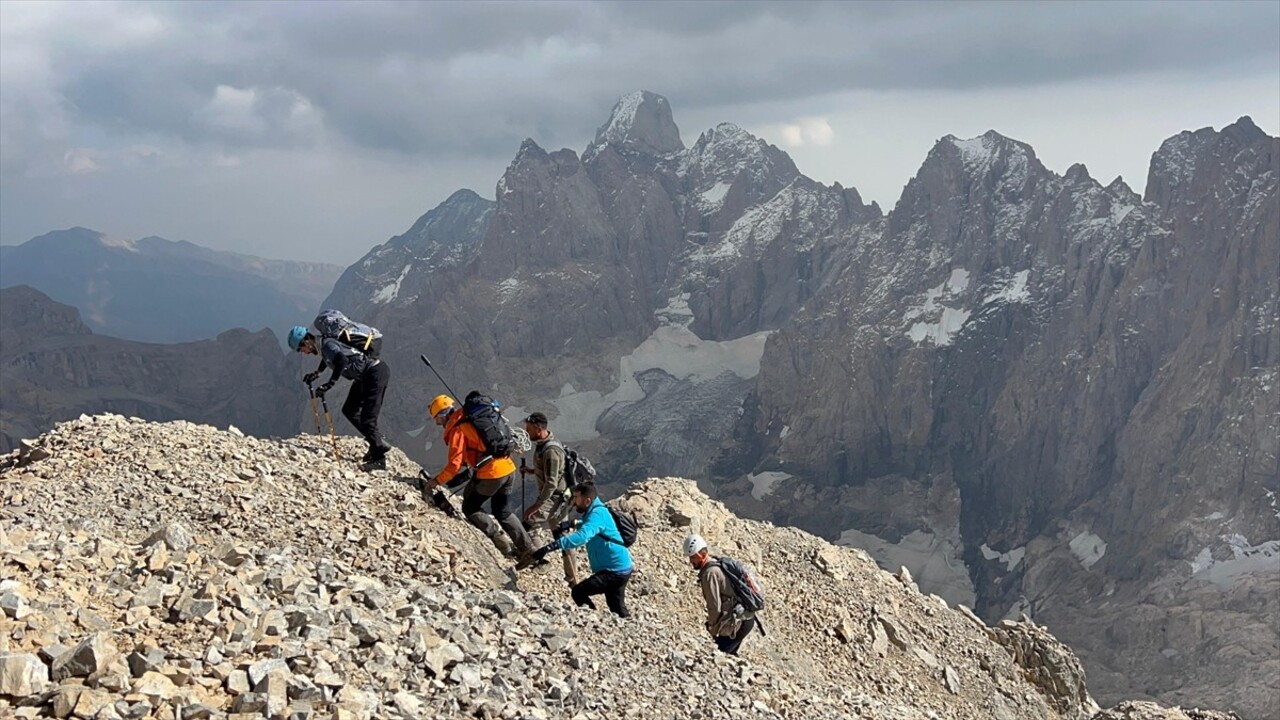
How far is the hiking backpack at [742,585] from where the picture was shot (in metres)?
17.4

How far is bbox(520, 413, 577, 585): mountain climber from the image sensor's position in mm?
18312

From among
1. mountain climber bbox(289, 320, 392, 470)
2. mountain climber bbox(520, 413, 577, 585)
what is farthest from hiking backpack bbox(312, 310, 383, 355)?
mountain climber bbox(520, 413, 577, 585)

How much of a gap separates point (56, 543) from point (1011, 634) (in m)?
24.3

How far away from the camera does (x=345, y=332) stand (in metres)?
19.0

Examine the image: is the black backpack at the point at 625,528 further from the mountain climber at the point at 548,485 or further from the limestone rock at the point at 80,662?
the limestone rock at the point at 80,662

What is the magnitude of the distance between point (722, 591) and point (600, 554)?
237 centimetres

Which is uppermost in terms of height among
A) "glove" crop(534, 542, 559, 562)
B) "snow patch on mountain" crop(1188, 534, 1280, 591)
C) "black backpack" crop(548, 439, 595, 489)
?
"black backpack" crop(548, 439, 595, 489)

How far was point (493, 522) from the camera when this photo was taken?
18438 millimetres

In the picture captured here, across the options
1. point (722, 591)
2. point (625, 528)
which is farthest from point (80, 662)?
point (722, 591)

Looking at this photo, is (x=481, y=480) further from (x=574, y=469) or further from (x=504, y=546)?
(x=574, y=469)

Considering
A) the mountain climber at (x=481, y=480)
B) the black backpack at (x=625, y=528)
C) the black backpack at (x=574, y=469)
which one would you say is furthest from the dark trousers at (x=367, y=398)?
the black backpack at (x=625, y=528)

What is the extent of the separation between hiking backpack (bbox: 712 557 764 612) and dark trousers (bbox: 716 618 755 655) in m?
0.33

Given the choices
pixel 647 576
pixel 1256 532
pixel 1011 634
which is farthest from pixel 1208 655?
pixel 647 576

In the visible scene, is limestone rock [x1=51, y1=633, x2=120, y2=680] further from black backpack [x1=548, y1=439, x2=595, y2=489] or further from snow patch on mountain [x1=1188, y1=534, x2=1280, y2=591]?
snow patch on mountain [x1=1188, y1=534, x2=1280, y2=591]
